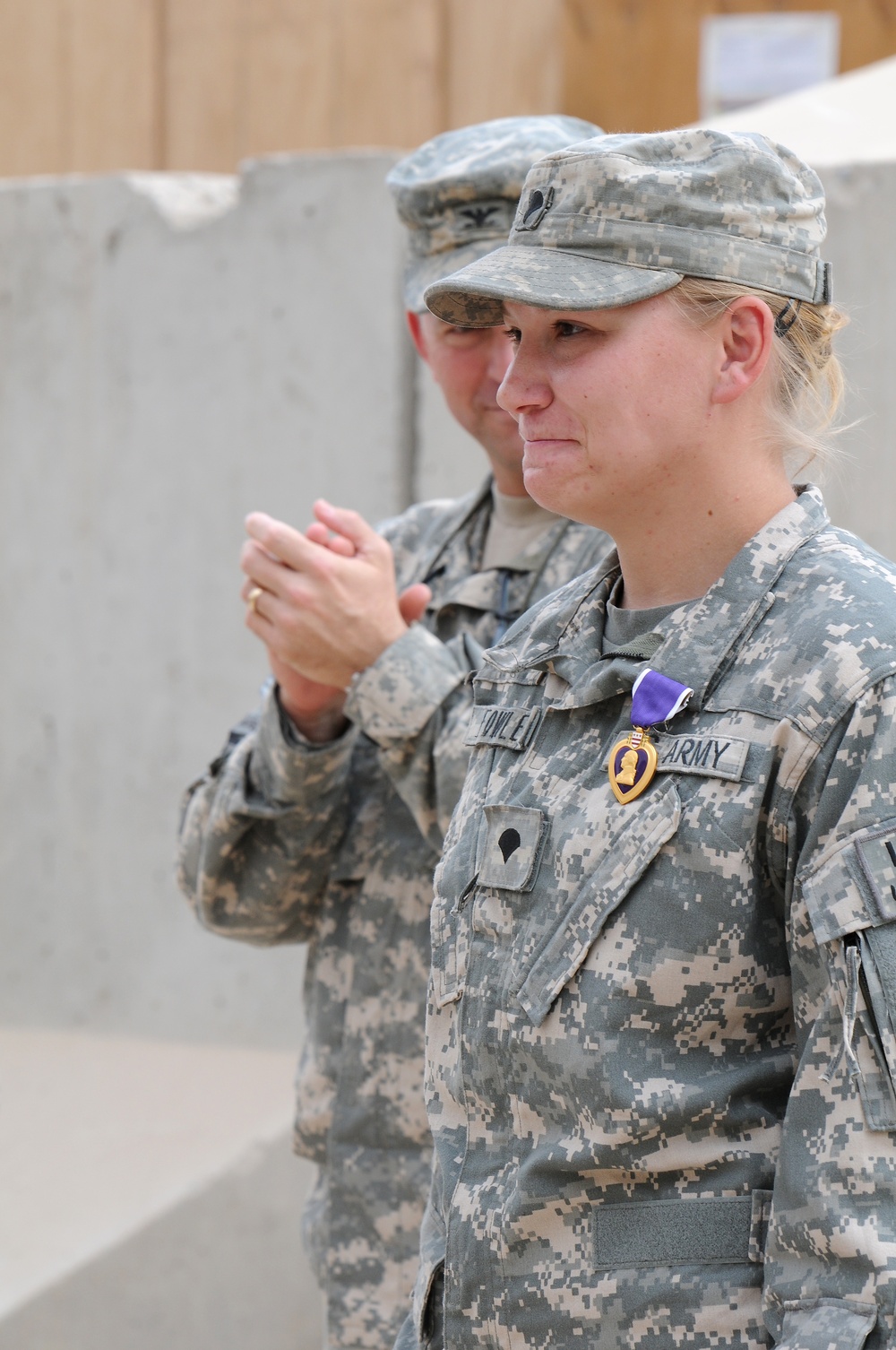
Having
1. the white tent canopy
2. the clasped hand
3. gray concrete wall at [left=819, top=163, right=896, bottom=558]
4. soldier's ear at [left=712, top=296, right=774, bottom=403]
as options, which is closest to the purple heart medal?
soldier's ear at [left=712, top=296, right=774, bottom=403]

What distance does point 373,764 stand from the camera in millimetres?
2117

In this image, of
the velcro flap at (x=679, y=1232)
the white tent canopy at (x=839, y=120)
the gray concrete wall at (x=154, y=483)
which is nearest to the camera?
the velcro flap at (x=679, y=1232)

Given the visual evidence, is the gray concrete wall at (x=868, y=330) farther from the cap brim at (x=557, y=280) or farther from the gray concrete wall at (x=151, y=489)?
the cap brim at (x=557, y=280)

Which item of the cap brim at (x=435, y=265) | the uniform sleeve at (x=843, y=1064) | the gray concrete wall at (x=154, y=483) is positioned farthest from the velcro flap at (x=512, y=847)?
the gray concrete wall at (x=154, y=483)

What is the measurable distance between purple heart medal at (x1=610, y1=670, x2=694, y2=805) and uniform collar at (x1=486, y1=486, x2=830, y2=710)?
0.5 inches

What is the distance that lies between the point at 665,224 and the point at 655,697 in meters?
0.37

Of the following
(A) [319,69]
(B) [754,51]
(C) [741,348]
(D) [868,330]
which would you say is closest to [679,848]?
(C) [741,348]

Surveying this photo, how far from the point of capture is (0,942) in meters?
4.04

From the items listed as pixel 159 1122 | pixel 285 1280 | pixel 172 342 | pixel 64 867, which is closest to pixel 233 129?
pixel 172 342

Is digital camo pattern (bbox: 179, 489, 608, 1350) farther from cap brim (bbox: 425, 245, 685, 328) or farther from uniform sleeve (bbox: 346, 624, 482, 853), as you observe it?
cap brim (bbox: 425, 245, 685, 328)

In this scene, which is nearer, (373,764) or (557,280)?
(557,280)

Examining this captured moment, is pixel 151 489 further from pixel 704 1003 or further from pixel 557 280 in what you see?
pixel 704 1003

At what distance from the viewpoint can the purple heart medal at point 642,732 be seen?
125cm

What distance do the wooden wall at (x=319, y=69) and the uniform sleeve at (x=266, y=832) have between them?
111 inches
